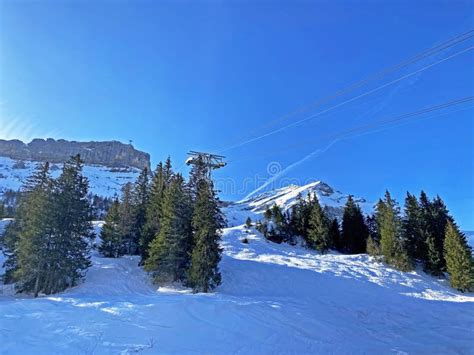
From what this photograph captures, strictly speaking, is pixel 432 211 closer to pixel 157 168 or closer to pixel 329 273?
pixel 329 273

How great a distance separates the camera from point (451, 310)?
21.5 meters

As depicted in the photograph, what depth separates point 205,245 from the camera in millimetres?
23031

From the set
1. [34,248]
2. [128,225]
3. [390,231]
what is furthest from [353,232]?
[34,248]

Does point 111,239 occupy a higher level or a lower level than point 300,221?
lower

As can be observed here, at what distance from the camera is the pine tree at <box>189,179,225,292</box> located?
22500mm

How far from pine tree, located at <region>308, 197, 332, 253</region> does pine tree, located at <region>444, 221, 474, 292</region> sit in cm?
1616

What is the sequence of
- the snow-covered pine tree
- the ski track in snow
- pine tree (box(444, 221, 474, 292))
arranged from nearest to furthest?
the ski track in snow < the snow-covered pine tree < pine tree (box(444, 221, 474, 292))

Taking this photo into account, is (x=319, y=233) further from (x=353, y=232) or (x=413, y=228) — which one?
(x=413, y=228)

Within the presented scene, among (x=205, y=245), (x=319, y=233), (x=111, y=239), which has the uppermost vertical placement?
(x=319, y=233)

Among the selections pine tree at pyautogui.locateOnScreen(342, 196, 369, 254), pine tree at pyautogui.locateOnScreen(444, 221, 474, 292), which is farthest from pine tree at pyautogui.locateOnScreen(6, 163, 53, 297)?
pine tree at pyautogui.locateOnScreen(342, 196, 369, 254)

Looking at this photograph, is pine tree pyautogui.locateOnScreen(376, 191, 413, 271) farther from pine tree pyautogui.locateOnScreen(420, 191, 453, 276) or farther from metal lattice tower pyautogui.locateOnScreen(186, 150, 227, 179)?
metal lattice tower pyautogui.locateOnScreen(186, 150, 227, 179)

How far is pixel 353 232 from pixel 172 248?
1401 inches

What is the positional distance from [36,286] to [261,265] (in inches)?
787

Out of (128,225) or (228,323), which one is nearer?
(228,323)
